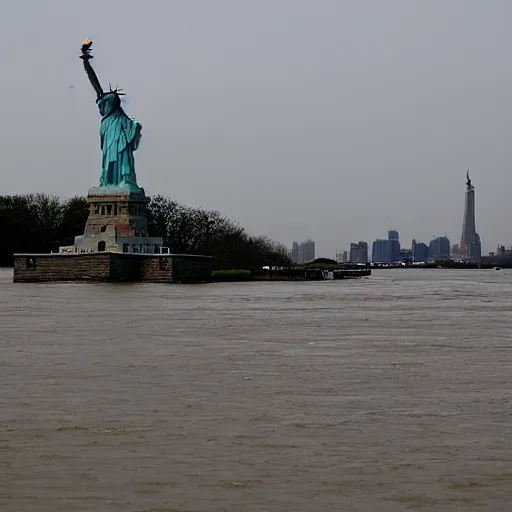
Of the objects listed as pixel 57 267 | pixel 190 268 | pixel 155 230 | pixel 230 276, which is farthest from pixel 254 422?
pixel 155 230

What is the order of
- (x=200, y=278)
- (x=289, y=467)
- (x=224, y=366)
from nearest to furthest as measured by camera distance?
(x=289, y=467), (x=224, y=366), (x=200, y=278)

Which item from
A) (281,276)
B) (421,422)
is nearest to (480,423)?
(421,422)

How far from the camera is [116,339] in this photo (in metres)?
23.5

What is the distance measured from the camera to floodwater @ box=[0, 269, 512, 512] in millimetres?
8930

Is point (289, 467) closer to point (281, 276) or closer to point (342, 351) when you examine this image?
point (342, 351)

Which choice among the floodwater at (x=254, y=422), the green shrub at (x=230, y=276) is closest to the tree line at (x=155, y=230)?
the green shrub at (x=230, y=276)

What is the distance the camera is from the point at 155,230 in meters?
104

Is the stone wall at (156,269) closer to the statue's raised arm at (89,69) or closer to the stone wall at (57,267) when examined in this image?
the stone wall at (57,267)

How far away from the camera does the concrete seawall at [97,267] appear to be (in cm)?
6969

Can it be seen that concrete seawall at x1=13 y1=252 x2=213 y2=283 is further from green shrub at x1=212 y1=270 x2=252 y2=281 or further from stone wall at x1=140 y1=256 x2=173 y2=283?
green shrub at x1=212 y1=270 x2=252 y2=281

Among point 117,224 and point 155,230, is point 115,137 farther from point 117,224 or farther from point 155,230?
point 155,230

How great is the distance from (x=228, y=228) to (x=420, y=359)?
91.5 m

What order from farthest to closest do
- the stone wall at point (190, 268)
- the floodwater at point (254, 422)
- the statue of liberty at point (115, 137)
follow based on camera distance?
1. the statue of liberty at point (115, 137)
2. the stone wall at point (190, 268)
3. the floodwater at point (254, 422)

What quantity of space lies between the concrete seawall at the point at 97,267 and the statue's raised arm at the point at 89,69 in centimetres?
1650
